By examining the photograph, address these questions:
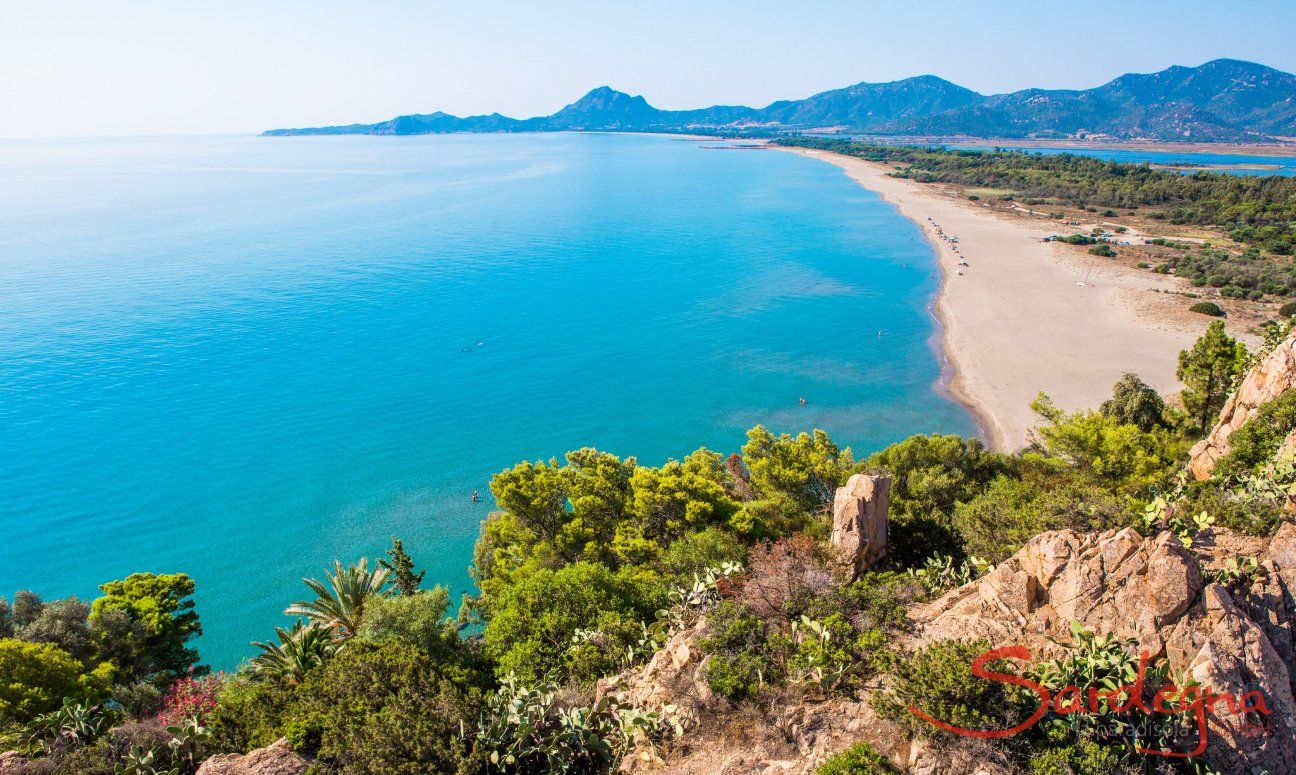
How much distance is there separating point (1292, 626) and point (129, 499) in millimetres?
57862

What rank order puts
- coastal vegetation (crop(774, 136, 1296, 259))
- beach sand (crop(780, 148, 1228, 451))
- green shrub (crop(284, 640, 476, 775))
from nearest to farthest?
green shrub (crop(284, 640, 476, 775)), beach sand (crop(780, 148, 1228, 451)), coastal vegetation (crop(774, 136, 1296, 259))

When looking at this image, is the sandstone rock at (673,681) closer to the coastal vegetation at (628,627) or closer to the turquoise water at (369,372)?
the coastal vegetation at (628,627)

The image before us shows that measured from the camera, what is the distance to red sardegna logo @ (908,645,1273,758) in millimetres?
10453

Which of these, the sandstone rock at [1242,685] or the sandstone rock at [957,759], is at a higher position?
the sandstone rock at [1242,685]

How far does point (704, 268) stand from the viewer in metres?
97.4

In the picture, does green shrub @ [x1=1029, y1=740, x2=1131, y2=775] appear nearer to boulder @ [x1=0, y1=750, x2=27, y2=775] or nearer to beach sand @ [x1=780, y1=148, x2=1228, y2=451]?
boulder @ [x1=0, y1=750, x2=27, y2=775]

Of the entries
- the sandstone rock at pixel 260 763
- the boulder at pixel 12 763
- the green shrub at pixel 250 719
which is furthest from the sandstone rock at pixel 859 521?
the boulder at pixel 12 763

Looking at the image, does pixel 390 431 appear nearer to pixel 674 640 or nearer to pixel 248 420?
pixel 248 420

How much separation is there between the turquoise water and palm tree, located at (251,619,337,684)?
49.4 ft

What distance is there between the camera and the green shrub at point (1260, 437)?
19.9 metres

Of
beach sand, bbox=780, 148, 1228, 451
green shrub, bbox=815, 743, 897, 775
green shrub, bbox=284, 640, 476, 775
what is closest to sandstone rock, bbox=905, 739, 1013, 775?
green shrub, bbox=815, 743, 897, 775

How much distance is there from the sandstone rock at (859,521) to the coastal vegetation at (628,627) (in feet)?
2.31

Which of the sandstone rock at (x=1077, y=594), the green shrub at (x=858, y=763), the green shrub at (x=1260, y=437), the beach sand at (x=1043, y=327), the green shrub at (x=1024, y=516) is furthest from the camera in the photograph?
the beach sand at (x=1043, y=327)

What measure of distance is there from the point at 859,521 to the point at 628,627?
25.4 ft
